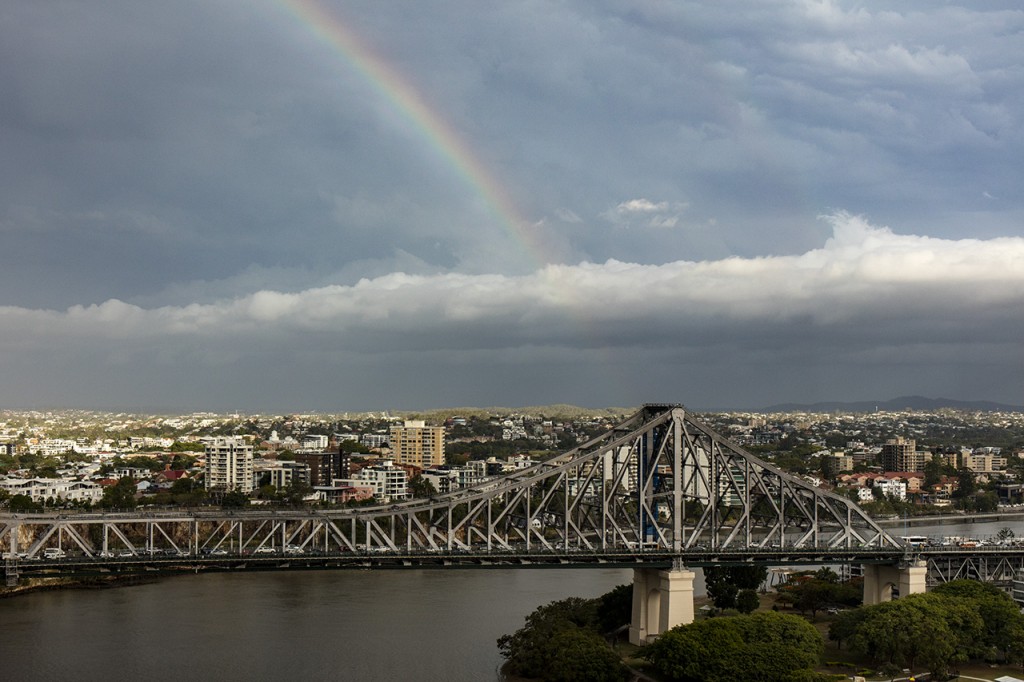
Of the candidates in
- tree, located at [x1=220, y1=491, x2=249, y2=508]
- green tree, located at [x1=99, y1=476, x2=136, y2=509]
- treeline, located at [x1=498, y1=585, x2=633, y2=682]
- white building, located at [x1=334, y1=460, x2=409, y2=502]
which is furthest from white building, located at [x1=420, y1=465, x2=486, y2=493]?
treeline, located at [x1=498, y1=585, x2=633, y2=682]

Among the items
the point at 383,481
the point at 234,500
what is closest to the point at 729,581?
the point at 234,500

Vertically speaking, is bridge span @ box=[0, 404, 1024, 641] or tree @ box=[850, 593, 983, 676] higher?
bridge span @ box=[0, 404, 1024, 641]

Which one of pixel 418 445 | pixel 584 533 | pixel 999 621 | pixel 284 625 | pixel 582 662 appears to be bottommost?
pixel 284 625

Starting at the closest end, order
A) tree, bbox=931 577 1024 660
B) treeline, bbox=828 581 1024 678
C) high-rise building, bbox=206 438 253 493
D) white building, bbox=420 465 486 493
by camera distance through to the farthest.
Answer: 1. treeline, bbox=828 581 1024 678
2. tree, bbox=931 577 1024 660
3. high-rise building, bbox=206 438 253 493
4. white building, bbox=420 465 486 493

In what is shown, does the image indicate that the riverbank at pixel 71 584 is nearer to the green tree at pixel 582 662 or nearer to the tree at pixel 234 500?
the tree at pixel 234 500

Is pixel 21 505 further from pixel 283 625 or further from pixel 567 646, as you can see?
pixel 567 646

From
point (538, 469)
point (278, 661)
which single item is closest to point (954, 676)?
point (538, 469)

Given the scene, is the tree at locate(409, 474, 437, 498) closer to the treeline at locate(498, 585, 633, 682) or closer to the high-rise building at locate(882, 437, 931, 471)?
the treeline at locate(498, 585, 633, 682)
